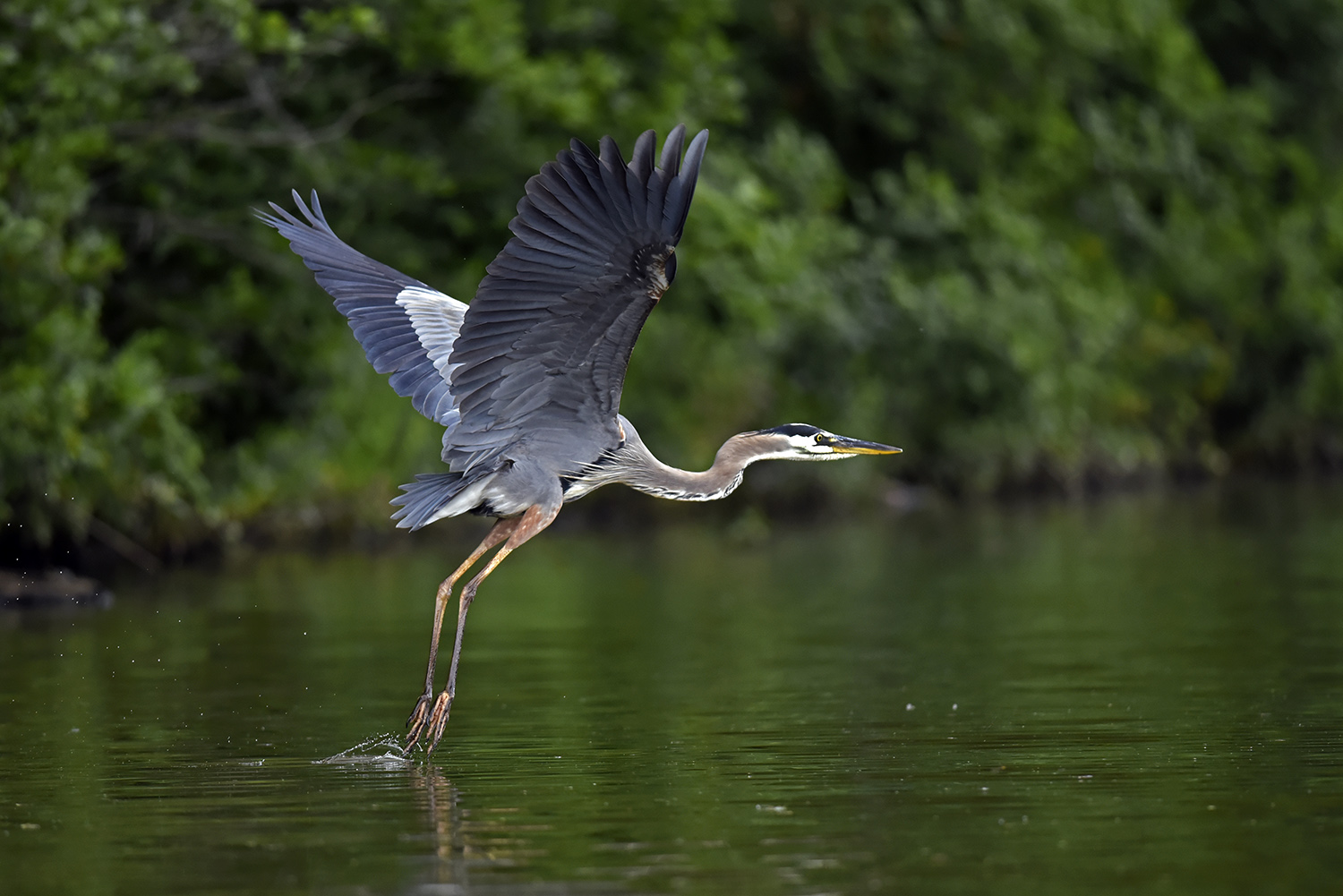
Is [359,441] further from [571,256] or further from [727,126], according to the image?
[571,256]

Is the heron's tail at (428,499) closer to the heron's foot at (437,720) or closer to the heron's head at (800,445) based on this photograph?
the heron's foot at (437,720)

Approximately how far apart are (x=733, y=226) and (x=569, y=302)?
10832 mm

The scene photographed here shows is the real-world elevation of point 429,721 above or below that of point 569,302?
below

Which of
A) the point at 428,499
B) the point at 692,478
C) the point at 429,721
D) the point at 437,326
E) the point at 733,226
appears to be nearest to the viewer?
the point at 429,721

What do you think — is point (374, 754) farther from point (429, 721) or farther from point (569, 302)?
point (569, 302)

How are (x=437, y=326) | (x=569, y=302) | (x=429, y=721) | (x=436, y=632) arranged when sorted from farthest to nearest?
1. (x=437, y=326)
2. (x=436, y=632)
3. (x=429, y=721)
4. (x=569, y=302)

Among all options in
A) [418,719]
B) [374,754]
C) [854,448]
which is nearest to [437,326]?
[854,448]

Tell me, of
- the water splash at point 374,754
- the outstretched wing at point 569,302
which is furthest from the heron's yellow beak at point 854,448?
the water splash at point 374,754

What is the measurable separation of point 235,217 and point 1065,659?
9.38 meters

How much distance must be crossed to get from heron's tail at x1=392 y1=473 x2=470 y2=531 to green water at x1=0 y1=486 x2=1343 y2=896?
0.95m

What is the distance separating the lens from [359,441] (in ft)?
71.7

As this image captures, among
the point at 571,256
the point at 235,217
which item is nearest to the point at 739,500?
the point at 235,217

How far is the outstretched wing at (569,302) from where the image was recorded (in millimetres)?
7824

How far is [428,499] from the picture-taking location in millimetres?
A: 9344
